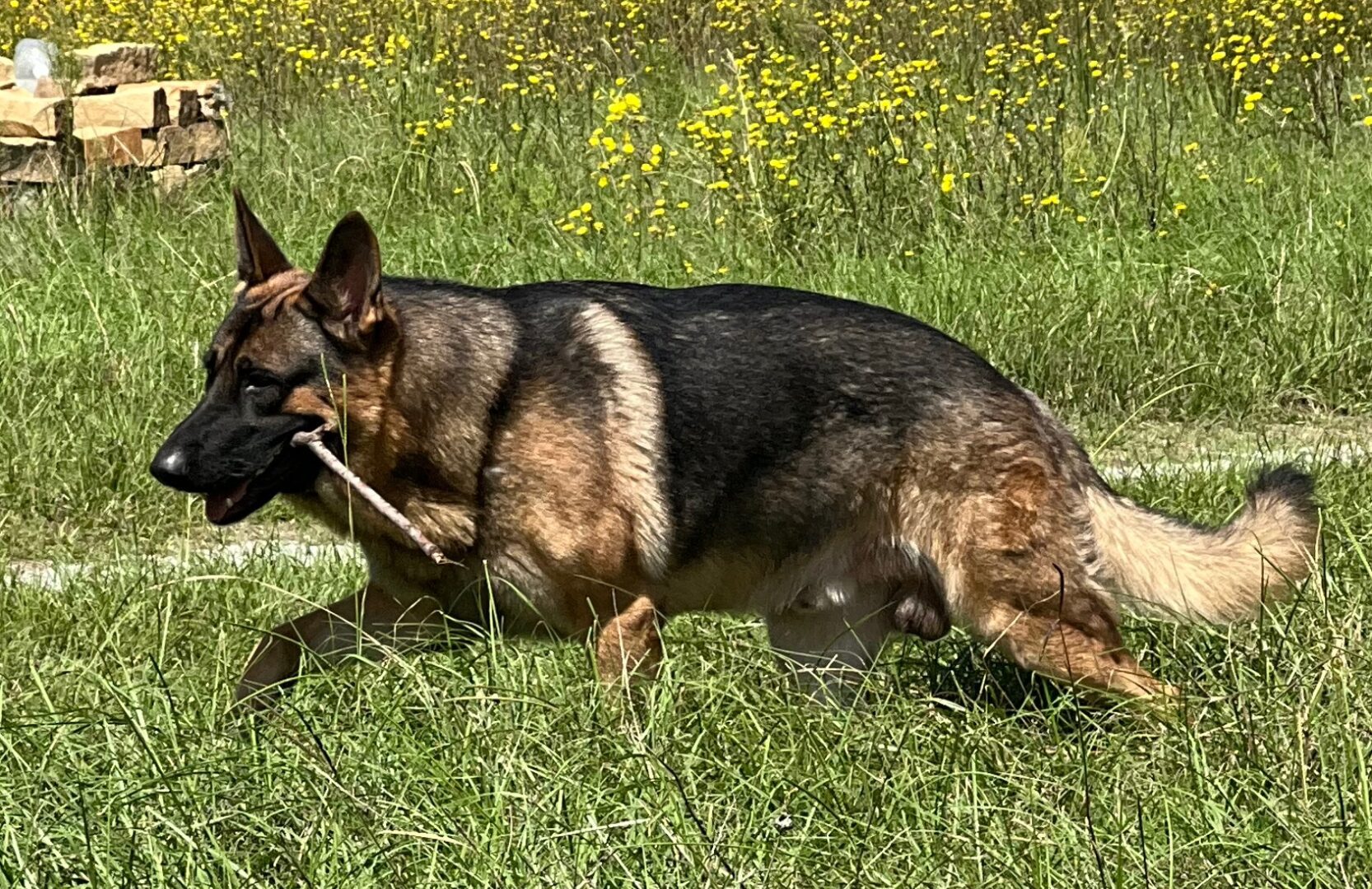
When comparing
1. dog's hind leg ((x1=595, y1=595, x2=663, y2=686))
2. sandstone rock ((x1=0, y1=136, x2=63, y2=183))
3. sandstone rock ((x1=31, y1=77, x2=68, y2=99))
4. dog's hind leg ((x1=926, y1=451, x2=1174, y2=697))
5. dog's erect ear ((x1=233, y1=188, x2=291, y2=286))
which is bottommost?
sandstone rock ((x1=0, y1=136, x2=63, y2=183))

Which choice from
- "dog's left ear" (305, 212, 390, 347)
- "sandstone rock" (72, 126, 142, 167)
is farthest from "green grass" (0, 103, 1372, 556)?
"dog's left ear" (305, 212, 390, 347)

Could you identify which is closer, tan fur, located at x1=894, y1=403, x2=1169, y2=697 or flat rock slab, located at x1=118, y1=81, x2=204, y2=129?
tan fur, located at x1=894, y1=403, x2=1169, y2=697

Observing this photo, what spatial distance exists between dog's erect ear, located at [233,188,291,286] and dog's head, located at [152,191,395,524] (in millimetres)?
146

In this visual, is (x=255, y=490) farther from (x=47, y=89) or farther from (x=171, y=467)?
(x=47, y=89)

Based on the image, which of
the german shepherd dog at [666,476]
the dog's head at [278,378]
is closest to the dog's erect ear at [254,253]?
the german shepherd dog at [666,476]

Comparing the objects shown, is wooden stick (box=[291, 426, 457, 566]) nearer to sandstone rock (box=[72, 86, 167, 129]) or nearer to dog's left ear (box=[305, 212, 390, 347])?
dog's left ear (box=[305, 212, 390, 347])

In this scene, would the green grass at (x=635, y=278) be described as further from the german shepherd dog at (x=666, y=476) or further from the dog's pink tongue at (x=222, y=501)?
the dog's pink tongue at (x=222, y=501)

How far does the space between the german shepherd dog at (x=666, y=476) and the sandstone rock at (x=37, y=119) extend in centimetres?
530

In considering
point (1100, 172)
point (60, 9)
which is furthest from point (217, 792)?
point (60, 9)

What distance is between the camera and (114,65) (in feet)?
33.5

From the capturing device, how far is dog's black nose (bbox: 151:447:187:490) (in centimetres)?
394

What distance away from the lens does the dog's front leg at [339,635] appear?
419 centimetres

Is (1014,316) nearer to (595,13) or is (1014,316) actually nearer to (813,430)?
(813,430)

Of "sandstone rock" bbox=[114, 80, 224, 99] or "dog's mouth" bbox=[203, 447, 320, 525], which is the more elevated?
"dog's mouth" bbox=[203, 447, 320, 525]
